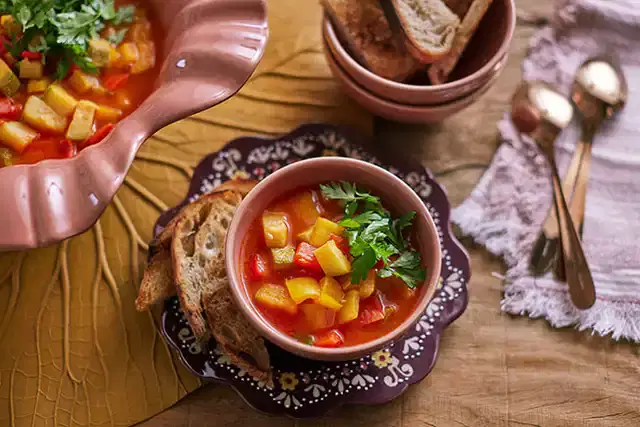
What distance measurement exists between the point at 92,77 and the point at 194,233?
62 cm

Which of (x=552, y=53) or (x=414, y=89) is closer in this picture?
(x=414, y=89)

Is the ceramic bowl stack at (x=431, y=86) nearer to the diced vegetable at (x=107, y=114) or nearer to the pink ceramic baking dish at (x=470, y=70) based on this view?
the pink ceramic baking dish at (x=470, y=70)

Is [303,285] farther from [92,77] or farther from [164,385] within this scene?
[92,77]

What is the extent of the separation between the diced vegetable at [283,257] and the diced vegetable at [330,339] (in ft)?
0.75

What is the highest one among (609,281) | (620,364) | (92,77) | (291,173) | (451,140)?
(92,77)

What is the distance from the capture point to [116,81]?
2.26 metres

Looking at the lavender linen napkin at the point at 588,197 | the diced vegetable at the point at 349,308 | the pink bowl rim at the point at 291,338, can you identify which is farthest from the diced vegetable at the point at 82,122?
the lavender linen napkin at the point at 588,197

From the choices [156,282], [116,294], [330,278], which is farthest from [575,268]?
[116,294]

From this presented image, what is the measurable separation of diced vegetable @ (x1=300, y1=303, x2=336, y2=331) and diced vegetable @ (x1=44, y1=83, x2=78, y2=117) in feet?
3.28

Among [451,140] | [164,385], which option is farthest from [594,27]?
[164,385]

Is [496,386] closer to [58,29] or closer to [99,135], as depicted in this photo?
[99,135]

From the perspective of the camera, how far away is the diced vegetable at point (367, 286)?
1.95m

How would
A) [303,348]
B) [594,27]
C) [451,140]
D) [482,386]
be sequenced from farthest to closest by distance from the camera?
[594,27], [451,140], [482,386], [303,348]

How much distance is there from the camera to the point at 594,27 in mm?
2740
